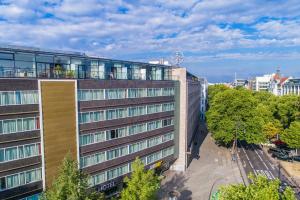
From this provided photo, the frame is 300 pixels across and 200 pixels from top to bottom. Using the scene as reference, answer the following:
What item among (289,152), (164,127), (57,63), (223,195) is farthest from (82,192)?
(289,152)

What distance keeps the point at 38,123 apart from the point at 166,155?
2606 centimetres

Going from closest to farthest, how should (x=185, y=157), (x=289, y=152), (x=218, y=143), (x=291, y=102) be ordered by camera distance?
(x=185, y=157), (x=289, y=152), (x=291, y=102), (x=218, y=143)

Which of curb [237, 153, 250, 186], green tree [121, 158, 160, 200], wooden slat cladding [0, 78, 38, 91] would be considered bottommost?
curb [237, 153, 250, 186]

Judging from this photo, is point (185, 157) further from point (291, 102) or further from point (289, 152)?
point (291, 102)

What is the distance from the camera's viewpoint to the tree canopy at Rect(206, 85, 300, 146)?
61.7m

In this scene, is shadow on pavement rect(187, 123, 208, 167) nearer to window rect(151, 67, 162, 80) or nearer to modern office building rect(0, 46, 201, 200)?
modern office building rect(0, 46, 201, 200)

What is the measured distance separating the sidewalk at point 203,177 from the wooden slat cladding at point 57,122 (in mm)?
17600

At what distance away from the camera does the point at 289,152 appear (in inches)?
2422

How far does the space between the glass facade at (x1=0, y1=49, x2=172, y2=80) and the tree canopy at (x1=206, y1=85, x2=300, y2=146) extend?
28877 millimetres

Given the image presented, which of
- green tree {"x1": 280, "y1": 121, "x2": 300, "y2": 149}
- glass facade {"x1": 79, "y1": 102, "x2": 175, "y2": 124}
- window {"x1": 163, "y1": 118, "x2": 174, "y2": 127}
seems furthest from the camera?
green tree {"x1": 280, "y1": 121, "x2": 300, "y2": 149}

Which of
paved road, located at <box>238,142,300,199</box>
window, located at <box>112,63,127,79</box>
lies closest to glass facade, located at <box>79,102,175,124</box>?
window, located at <box>112,63,127,79</box>

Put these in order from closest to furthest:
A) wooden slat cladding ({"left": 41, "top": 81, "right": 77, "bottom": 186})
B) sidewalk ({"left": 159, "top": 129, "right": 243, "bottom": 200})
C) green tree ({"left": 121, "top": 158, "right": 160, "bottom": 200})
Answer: green tree ({"left": 121, "top": 158, "right": 160, "bottom": 200}) → wooden slat cladding ({"left": 41, "top": 81, "right": 77, "bottom": 186}) → sidewalk ({"left": 159, "top": 129, "right": 243, "bottom": 200})

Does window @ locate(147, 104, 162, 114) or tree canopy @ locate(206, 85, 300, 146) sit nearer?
window @ locate(147, 104, 162, 114)

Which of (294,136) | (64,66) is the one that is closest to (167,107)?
(64,66)
